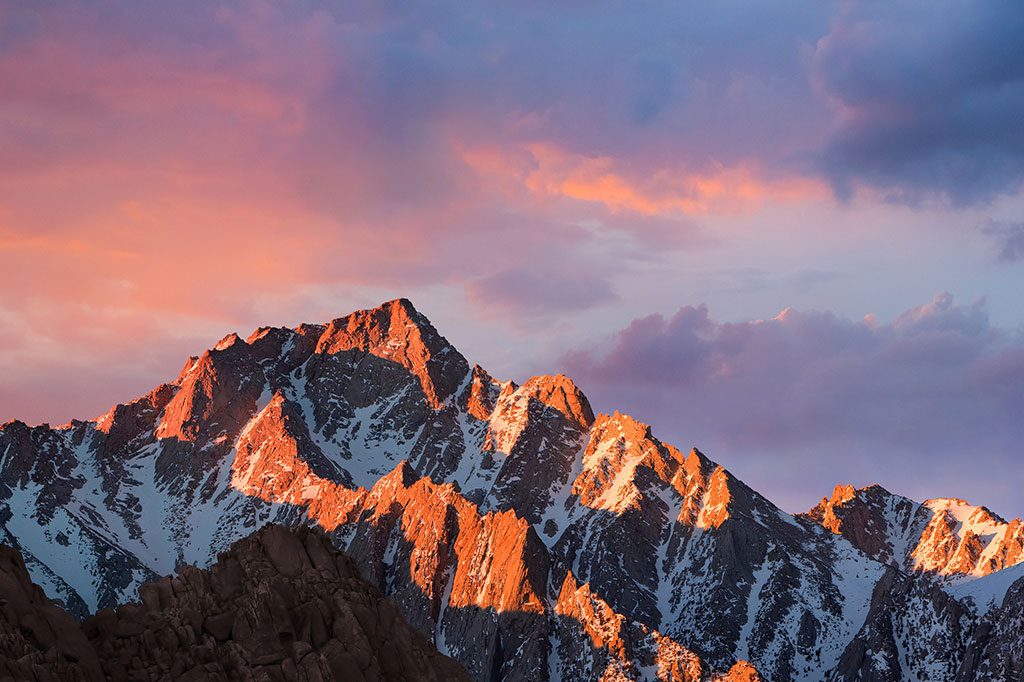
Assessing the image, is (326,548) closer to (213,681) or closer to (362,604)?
(362,604)

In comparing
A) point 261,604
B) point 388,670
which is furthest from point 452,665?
point 261,604

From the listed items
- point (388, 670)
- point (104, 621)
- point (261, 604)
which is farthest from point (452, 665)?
point (104, 621)

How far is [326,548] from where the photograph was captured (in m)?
119

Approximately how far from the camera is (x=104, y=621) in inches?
4139

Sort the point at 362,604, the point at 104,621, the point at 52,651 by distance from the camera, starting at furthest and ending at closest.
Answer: the point at 362,604 < the point at 104,621 < the point at 52,651

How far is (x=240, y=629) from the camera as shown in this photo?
107 m

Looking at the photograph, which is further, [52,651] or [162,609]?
[162,609]

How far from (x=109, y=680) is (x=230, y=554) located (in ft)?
59.8

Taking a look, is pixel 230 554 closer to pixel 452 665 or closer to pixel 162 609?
pixel 162 609

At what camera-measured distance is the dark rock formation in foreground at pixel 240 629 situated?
3856 inches

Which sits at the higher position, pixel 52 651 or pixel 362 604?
pixel 362 604

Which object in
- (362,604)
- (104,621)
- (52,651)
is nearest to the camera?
(52,651)

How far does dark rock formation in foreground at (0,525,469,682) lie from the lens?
9794 cm

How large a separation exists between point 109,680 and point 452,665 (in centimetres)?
2888
